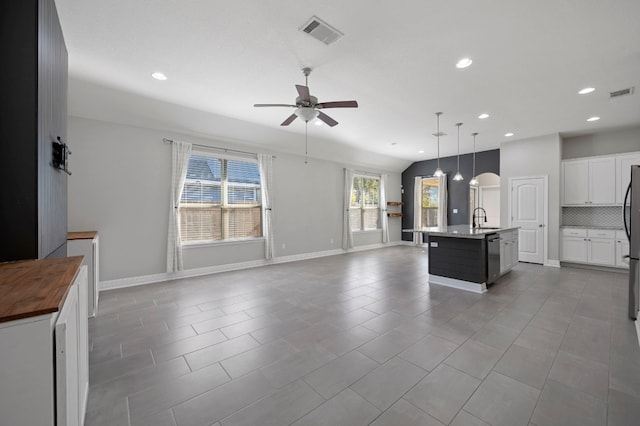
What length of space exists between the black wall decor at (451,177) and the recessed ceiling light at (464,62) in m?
5.12

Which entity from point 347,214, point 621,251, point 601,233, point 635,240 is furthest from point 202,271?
point 621,251

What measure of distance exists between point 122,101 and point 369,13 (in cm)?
377

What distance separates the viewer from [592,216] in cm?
582

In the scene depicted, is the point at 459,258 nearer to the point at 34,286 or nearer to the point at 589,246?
the point at 589,246

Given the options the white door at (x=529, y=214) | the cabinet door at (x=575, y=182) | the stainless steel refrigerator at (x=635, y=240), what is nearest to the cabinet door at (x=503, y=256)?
the stainless steel refrigerator at (x=635, y=240)

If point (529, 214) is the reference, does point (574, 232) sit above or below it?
below

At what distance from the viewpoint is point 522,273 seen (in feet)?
17.0

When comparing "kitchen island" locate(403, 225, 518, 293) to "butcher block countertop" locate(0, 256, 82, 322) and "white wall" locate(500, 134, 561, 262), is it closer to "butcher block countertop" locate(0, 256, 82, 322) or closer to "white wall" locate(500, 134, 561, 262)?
"white wall" locate(500, 134, 561, 262)

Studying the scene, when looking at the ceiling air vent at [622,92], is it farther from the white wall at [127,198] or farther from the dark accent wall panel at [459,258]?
the white wall at [127,198]

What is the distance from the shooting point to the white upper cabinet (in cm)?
532

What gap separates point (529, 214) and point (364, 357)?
→ 6127 millimetres

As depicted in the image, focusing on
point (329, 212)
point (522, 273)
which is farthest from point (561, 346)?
point (329, 212)

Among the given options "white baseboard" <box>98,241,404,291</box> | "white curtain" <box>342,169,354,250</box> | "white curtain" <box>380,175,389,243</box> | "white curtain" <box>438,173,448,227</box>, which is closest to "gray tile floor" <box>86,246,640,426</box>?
"white baseboard" <box>98,241,404,291</box>

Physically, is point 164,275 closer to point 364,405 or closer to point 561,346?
point 364,405
